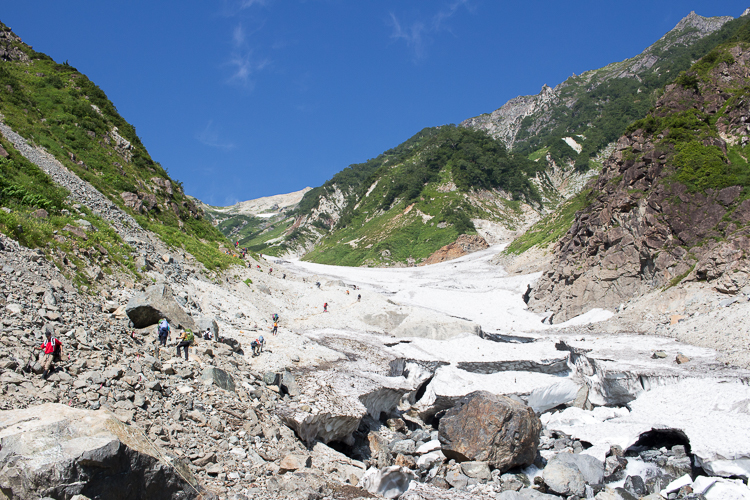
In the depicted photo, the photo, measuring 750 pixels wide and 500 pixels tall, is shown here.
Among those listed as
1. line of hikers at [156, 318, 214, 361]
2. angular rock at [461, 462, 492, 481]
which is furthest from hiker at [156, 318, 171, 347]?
angular rock at [461, 462, 492, 481]

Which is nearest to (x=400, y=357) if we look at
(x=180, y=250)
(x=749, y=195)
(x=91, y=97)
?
(x=180, y=250)

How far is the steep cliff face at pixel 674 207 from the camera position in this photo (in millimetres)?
23688

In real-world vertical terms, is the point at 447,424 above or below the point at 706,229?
below

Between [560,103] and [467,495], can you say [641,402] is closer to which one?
[467,495]

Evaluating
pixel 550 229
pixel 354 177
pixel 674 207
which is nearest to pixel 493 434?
pixel 674 207

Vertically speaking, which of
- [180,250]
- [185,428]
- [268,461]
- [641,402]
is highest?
[180,250]

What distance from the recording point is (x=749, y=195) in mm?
23703

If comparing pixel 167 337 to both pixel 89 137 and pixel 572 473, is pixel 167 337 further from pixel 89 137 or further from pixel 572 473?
pixel 89 137

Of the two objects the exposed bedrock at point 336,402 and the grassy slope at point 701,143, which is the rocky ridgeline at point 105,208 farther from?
the grassy slope at point 701,143

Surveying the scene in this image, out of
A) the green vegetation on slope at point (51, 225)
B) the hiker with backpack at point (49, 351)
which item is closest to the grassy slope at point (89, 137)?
the green vegetation on slope at point (51, 225)

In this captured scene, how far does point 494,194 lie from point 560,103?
4390 inches

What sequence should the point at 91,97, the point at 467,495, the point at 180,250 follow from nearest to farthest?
the point at 467,495, the point at 180,250, the point at 91,97

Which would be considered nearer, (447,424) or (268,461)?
(268,461)

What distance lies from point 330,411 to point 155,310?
5.79m
